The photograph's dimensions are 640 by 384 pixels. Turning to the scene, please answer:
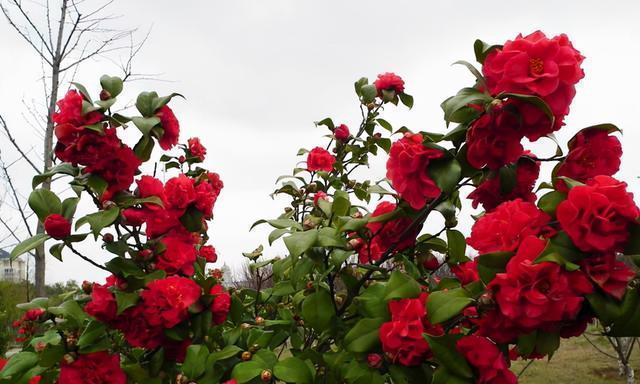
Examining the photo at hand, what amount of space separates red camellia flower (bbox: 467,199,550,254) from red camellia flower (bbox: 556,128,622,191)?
139 mm

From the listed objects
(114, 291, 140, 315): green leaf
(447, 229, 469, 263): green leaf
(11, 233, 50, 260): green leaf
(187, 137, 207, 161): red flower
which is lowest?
(114, 291, 140, 315): green leaf

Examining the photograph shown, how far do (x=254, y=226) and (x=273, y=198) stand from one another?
1.06m

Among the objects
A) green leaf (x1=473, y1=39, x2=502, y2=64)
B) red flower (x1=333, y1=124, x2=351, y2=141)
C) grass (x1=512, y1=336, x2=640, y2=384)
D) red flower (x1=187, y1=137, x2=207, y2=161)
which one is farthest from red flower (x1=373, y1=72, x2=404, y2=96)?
grass (x1=512, y1=336, x2=640, y2=384)

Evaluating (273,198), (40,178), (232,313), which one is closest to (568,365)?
(273,198)

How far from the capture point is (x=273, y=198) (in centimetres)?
257

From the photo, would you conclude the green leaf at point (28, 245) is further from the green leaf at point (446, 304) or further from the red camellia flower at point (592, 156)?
the red camellia flower at point (592, 156)

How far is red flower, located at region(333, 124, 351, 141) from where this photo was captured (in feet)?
8.66

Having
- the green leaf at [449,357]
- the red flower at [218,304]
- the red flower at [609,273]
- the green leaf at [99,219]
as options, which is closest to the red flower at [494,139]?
the red flower at [609,273]

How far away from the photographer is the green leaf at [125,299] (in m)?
1.27

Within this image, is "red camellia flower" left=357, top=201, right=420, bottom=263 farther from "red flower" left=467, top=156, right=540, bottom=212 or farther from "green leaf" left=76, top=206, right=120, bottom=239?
"green leaf" left=76, top=206, right=120, bottom=239

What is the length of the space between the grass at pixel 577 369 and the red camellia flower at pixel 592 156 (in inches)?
241

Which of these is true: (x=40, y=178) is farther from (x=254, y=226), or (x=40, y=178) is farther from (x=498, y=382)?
(x=498, y=382)

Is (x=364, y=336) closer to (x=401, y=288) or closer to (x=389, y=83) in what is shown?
(x=401, y=288)

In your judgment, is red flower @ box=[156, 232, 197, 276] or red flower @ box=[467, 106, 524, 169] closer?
red flower @ box=[467, 106, 524, 169]
